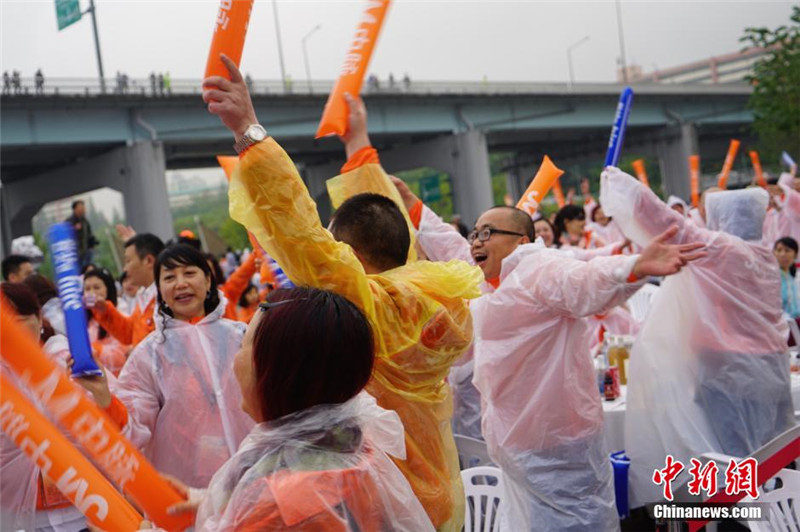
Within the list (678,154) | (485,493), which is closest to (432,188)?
(678,154)

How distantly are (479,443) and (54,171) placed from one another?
87.3 ft

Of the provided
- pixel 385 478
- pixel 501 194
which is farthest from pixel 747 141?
pixel 385 478

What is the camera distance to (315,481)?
5.02 ft

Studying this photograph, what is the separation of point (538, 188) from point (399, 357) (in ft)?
8.19

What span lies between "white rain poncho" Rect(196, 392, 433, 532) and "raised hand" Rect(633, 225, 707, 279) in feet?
4.77

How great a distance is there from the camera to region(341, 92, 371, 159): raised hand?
2.88m

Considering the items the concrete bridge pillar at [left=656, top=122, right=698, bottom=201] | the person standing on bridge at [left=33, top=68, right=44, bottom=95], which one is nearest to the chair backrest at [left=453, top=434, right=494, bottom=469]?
the person standing on bridge at [left=33, top=68, right=44, bottom=95]

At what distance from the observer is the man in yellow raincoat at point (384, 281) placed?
196 cm

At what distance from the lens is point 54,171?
89.7ft

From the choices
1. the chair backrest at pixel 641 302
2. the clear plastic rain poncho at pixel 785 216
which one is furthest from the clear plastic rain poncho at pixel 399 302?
the clear plastic rain poncho at pixel 785 216

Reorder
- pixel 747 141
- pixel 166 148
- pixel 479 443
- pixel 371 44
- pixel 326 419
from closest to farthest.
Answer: pixel 326 419 < pixel 371 44 < pixel 479 443 < pixel 166 148 < pixel 747 141

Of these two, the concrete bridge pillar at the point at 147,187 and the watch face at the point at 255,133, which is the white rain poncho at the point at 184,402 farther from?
the concrete bridge pillar at the point at 147,187

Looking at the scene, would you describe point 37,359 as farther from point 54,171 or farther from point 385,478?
point 54,171

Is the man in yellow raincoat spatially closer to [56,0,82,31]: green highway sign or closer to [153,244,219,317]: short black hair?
[153,244,219,317]: short black hair
